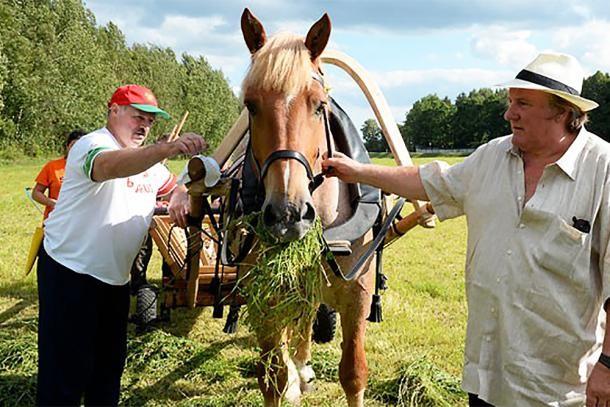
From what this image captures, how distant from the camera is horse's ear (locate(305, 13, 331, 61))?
2953 millimetres

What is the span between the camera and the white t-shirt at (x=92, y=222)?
305 centimetres

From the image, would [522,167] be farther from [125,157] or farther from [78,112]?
[78,112]

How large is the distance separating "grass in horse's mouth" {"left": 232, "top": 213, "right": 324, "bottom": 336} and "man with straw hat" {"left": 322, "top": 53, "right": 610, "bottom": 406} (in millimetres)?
800

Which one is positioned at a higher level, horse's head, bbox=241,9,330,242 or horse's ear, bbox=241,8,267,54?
horse's ear, bbox=241,8,267,54

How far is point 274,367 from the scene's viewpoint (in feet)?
12.3

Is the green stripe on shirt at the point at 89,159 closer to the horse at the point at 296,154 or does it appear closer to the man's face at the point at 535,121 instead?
the horse at the point at 296,154

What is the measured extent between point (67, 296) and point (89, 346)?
0.30 meters

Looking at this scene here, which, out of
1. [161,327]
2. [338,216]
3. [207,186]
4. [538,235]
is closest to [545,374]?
[538,235]

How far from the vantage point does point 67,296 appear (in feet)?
9.96

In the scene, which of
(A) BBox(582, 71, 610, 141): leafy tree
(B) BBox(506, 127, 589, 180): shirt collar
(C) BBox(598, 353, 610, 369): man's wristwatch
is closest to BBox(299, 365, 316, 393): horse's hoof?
(C) BBox(598, 353, 610, 369): man's wristwatch

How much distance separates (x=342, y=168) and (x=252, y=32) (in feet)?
2.84

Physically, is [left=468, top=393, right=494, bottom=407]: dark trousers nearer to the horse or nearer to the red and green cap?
the horse

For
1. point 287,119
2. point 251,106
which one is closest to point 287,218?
point 287,119

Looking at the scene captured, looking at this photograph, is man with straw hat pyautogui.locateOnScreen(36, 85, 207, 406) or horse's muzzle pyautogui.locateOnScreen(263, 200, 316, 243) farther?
man with straw hat pyautogui.locateOnScreen(36, 85, 207, 406)
